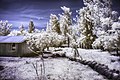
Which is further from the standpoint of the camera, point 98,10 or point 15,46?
point 15,46

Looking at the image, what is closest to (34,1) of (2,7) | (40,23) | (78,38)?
(40,23)

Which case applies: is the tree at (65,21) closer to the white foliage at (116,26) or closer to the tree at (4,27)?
the white foliage at (116,26)

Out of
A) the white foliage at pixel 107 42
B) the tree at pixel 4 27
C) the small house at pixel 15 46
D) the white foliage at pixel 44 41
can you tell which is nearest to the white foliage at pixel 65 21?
the white foliage at pixel 44 41

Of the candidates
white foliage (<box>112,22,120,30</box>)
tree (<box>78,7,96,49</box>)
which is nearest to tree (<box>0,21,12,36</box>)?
tree (<box>78,7,96,49</box>)

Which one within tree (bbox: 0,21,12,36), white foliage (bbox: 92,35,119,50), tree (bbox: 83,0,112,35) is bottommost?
white foliage (bbox: 92,35,119,50)

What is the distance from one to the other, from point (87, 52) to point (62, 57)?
53.0 inches

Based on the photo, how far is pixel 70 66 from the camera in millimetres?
4281

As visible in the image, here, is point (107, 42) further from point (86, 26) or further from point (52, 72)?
point (52, 72)

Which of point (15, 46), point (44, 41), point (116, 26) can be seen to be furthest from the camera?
point (15, 46)

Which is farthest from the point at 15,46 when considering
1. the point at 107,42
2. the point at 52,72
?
the point at 107,42

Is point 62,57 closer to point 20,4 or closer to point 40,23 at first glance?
point 40,23

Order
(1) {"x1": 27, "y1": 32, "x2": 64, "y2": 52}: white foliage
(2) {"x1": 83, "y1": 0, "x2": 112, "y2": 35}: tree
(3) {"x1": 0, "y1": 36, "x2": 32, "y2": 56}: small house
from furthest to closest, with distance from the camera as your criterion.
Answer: (3) {"x1": 0, "y1": 36, "x2": 32, "y2": 56}: small house < (1) {"x1": 27, "y1": 32, "x2": 64, "y2": 52}: white foliage < (2) {"x1": 83, "y1": 0, "x2": 112, "y2": 35}: tree

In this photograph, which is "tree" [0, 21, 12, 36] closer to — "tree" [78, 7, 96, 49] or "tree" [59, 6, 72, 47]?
"tree" [59, 6, 72, 47]

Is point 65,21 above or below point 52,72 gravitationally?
above
